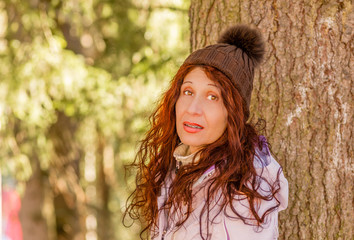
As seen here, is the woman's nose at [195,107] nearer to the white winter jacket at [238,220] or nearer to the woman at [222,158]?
the woman at [222,158]

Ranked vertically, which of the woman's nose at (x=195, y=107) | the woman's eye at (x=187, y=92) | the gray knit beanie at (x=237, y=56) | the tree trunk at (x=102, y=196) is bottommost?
the tree trunk at (x=102, y=196)

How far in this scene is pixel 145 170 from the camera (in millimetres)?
2650

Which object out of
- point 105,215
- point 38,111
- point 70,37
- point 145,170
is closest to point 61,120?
point 70,37

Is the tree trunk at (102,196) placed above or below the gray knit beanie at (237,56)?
below

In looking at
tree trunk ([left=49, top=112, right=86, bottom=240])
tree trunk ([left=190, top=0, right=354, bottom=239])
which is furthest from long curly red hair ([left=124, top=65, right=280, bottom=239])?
tree trunk ([left=49, top=112, right=86, bottom=240])

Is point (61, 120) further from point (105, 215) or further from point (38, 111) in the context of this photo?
point (105, 215)

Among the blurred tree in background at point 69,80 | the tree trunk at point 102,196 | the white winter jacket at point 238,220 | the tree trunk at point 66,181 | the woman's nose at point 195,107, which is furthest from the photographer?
the tree trunk at point 102,196

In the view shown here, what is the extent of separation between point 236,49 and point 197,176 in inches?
25.2

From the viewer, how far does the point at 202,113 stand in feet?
7.22

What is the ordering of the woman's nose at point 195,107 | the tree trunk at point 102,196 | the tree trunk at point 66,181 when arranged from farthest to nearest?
the tree trunk at point 102,196 < the tree trunk at point 66,181 < the woman's nose at point 195,107

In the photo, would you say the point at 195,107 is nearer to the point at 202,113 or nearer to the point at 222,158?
the point at 202,113

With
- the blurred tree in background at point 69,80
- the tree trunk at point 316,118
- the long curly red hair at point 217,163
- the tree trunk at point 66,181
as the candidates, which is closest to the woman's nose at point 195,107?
the long curly red hair at point 217,163

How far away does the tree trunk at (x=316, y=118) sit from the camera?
8.29 ft

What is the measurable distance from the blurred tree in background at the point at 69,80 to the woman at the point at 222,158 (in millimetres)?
2843
